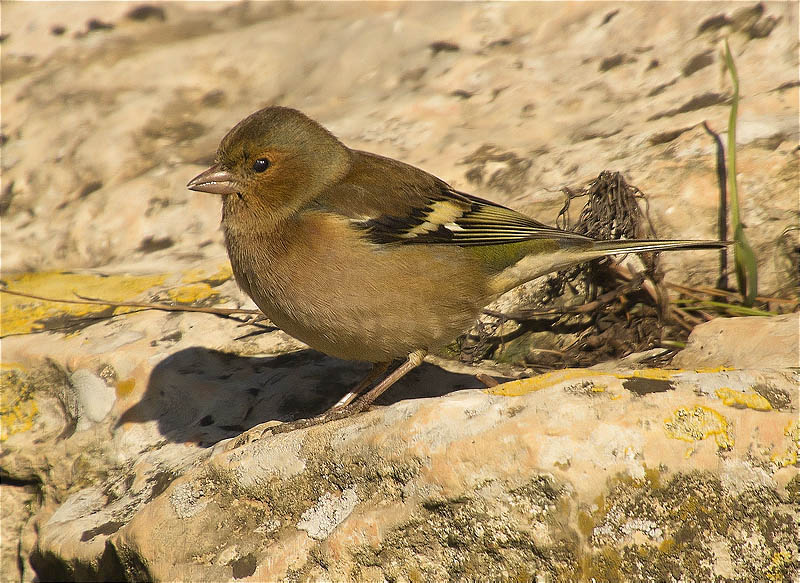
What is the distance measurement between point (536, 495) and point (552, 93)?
162 inches

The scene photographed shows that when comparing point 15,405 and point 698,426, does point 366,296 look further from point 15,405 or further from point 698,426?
point 15,405

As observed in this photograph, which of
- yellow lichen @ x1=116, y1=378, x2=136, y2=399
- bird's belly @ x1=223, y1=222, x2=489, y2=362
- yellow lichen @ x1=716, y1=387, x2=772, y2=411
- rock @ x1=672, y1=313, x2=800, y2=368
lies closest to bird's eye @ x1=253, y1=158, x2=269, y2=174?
bird's belly @ x1=223, y1=222, x2=489, y2=362

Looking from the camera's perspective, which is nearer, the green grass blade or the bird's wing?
the bird's wing

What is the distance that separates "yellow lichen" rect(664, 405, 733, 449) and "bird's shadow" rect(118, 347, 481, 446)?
151cm

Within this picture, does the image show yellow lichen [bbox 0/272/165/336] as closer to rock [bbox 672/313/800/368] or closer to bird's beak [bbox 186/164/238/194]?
bird's beak [bbox 186/164/238/194]

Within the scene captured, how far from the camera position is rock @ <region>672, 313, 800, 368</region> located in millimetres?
3490

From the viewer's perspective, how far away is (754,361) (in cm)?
354

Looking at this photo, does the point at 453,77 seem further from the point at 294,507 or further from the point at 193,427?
the point at 294,507

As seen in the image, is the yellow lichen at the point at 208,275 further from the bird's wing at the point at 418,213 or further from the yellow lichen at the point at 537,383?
the yellow lichen at the point at 537,383

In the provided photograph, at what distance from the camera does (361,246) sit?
3.80m

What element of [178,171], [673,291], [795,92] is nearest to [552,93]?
[795,92]

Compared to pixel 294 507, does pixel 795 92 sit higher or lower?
higher

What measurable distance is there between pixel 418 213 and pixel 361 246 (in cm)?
44

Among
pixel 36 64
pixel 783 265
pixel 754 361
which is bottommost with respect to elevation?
pixel 754 361
